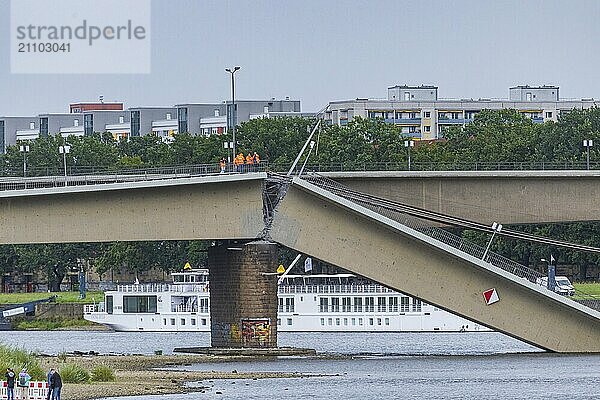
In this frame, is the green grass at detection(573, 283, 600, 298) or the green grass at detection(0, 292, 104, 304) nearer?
the green grass at detection(573, 283, 600, 298)

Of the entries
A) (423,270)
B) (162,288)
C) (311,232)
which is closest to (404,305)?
(162,288)

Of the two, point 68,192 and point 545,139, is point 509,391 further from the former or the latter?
point 545,139

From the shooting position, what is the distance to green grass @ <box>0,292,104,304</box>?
15362 centimetres

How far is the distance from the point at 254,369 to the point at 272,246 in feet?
26.2

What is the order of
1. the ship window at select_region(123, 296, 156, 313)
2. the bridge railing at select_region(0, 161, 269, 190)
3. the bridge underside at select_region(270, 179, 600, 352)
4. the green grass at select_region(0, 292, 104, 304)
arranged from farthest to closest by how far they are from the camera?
the green grass at select_region(0, 292, 104, 304) < the ship window at select_region(123, 296, 156, 313) < the bridge railing at select_region(0, 161, 269, 190) < the bridge underside at select_region(270, 179, 600, 352)

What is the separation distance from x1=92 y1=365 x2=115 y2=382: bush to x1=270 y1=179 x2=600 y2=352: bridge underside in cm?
1557

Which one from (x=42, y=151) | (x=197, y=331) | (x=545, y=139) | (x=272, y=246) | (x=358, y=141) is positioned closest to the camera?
(x=272, y=246)

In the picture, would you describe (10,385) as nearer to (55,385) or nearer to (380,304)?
(55,385)

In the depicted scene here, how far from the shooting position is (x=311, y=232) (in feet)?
287

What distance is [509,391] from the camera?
7156 centimetres

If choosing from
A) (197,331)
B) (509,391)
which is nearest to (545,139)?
(197,331)

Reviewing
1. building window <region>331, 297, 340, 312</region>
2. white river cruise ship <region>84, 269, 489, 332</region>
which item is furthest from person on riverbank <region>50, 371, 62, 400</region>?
building window <region>331, 297, 340, 312</region>

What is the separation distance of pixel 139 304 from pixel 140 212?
48098 mm

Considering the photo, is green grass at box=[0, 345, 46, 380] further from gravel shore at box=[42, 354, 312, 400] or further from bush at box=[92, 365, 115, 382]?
bush at box=[92, 365, 115, 382]
